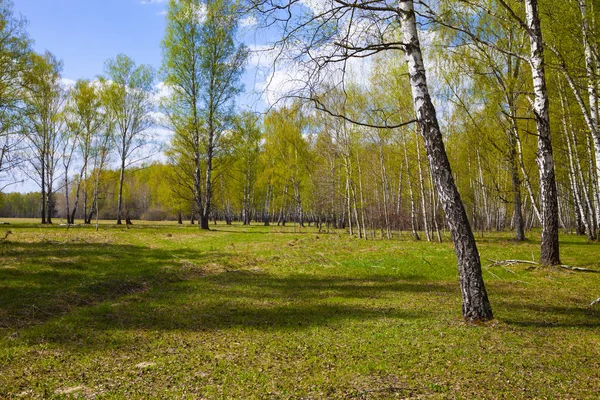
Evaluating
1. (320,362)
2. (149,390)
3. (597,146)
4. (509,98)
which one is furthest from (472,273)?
(509,98)

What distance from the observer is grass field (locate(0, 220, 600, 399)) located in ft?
12.6

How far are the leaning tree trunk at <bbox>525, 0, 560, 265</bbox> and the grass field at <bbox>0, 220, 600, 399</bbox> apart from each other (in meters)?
0.83

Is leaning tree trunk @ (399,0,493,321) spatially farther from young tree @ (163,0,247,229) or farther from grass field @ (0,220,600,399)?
young tree @ (163,0,247,229)

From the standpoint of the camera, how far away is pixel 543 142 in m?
9.98

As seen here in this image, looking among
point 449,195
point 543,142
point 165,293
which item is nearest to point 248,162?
point 165,293

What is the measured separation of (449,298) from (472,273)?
8.63 feet

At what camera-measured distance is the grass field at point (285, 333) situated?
385 cm

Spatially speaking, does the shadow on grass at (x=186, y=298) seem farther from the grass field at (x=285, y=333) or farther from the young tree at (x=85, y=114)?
the young tree at (x=85, y=114)

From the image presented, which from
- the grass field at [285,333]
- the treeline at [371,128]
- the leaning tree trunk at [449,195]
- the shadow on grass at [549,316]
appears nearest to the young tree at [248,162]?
the treeline at [371,128]

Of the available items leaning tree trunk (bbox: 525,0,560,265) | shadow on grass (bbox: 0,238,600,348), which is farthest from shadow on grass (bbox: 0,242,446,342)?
leaning tree trunk (bbox: 525,0,560,265)

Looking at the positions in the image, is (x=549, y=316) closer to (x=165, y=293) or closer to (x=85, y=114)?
(x=165, y=293)

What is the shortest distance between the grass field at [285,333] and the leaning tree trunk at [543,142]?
0.83 metres

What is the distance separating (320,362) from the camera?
177 inches

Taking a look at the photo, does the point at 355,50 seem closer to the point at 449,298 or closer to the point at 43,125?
the point at 449,298
